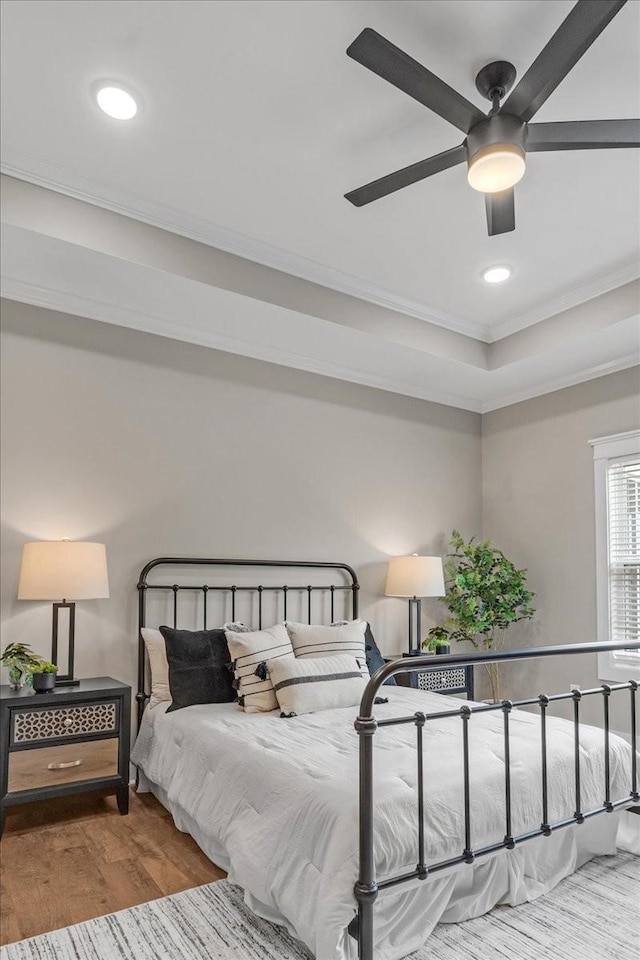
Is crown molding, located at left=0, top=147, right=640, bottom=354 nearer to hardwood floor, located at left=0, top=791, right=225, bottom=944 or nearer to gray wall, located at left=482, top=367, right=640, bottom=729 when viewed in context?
gray wall, located at left=482, top=367, right=640, bottom=729

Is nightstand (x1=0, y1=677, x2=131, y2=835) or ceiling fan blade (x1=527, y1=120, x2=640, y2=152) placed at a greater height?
ceiling fan blade (x1=527, y1=120, x2=640, y2=152)

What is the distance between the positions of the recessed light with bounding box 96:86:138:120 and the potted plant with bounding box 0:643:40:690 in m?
2.39

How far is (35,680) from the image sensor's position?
10.1 ft

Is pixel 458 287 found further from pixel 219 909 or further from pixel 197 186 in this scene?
pixel 219 909

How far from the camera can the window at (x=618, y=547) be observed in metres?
4.37

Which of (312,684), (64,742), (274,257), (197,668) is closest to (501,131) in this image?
(274,257)

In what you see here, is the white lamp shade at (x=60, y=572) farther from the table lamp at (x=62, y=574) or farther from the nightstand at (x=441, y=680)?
the nightstand at (x=441, y=680)

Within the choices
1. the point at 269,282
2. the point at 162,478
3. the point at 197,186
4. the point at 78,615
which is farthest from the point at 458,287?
the point at 78,615

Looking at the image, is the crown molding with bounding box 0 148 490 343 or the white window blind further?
the white window blind

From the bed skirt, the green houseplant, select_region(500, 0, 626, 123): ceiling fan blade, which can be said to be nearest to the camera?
select_region(500, 0, 626, 123): ceiling fan blade

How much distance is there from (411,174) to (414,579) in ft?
9.03

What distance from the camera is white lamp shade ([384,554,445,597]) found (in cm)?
454

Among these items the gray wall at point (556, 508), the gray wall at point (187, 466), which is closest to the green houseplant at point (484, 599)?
the gray wall at point (556, 508)

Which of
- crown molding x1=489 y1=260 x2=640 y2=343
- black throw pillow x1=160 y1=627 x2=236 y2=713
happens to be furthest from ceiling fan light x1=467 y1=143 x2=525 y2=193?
black throw pillow x1=160 y1=627 x2=236 y2=713
